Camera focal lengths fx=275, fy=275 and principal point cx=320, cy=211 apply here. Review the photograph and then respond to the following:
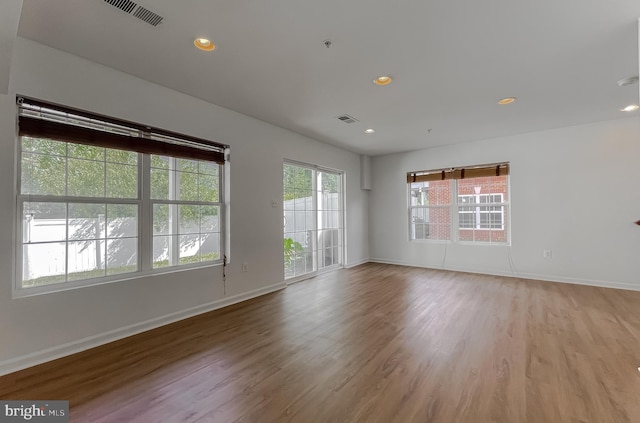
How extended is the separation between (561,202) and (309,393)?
5.33 m

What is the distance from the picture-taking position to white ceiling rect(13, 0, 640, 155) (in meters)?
1.99

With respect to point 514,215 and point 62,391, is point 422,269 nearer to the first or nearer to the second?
point 514,215

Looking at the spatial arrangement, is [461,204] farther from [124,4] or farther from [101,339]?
[101,339]

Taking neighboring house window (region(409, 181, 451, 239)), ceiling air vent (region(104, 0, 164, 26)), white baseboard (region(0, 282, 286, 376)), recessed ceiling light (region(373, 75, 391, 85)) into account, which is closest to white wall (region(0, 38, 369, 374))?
white baseboard (region(0, 282, 286, 376))

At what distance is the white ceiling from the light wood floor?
2.66 meters

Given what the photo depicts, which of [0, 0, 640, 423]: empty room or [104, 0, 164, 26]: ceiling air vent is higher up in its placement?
[104, 0, 164, 26]: ceiling air vent

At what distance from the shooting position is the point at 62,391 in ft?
6.25

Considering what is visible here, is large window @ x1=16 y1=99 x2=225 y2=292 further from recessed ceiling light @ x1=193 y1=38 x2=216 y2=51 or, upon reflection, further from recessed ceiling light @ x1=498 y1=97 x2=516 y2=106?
recessed ceiling light @ x1=498 y1=97 x2=516 y2=106

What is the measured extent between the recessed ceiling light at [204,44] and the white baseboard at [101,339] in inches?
110

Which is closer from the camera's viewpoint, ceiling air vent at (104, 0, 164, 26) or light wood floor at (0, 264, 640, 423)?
light wood floor at (0, 264, 640, 423)

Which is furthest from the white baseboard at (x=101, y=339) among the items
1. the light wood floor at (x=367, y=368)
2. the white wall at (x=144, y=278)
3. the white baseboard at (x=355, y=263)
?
the white baseboard at (x=355, y=263)

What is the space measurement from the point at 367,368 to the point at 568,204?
190 inches

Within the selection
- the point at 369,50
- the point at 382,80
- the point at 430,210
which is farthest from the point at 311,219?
the point at 369,50

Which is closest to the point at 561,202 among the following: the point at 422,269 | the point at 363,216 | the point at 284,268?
the point at 422,269
